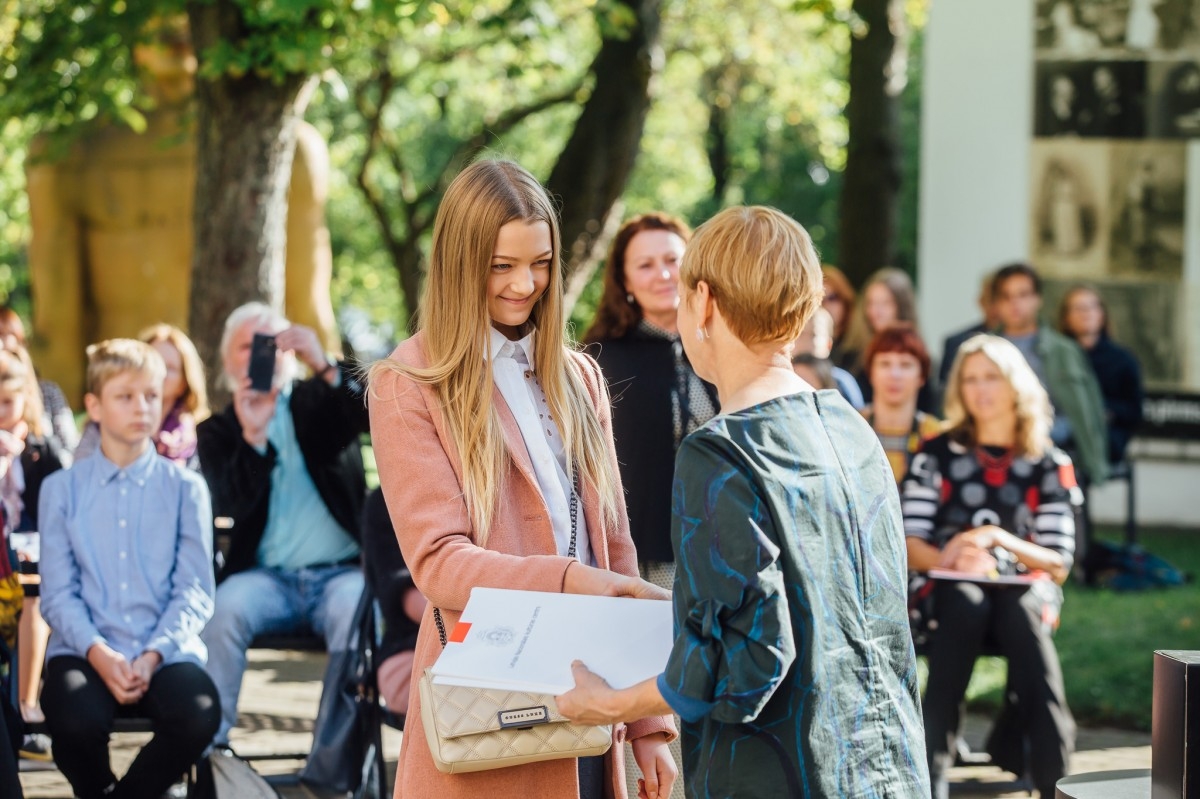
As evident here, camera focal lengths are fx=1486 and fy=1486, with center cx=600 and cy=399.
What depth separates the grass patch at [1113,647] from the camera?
23.0 feet

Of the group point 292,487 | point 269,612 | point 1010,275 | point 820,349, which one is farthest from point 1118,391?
point 269,612

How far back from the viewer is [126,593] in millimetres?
5020

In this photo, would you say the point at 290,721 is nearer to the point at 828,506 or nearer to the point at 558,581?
the point at 558,581

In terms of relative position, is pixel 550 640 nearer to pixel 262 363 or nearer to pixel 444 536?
pixel 444 536

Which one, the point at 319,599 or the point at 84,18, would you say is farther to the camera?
the point at 84,18

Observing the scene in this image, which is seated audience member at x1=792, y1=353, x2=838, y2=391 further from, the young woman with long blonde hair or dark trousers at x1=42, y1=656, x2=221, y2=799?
the young woman with long blonde hair

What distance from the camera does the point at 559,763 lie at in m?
2.76

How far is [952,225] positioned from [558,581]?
1033 cm

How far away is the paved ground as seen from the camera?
227 inches

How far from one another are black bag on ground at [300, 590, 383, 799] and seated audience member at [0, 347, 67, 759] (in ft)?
4.42

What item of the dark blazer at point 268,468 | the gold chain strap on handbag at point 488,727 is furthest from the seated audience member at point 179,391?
the gold chain strap on handbag at point 488,727

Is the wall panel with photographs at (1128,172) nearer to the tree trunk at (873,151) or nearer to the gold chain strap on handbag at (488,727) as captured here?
the tree trunk at (873,151)

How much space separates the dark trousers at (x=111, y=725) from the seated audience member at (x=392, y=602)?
602 mm

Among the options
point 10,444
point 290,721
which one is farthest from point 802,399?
point 290,721
